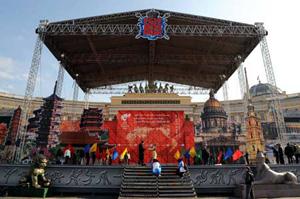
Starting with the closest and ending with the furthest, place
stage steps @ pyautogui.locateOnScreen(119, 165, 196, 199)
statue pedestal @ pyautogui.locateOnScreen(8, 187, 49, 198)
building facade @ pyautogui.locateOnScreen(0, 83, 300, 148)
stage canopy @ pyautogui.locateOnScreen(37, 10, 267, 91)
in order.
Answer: stage steps @ pyautogui.locateOnScreen(119, 165, 196, 199), statue pedestal @ pyautogui.locateOnScreen(8, 187, 49, 198), stage canopy @ pyautogui.locateOnScreen(37, 10, 267, 91), building facade @ pyautogui.locateOnScreen(0, 83, 300, 148)

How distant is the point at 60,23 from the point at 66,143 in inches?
371

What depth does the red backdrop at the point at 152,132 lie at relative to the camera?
685 inches

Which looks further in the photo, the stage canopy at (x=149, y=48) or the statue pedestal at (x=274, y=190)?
the stage canopy at (x=149, y=48)

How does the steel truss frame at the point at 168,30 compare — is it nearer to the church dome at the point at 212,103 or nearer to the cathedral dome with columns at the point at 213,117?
the cathedral dome with columns at the point at 213,117

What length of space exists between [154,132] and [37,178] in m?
8.60

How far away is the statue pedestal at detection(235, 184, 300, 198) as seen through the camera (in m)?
10.4

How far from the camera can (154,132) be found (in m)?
17.8

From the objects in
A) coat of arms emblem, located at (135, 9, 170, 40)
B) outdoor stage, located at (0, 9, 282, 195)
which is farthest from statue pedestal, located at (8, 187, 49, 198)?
coat of arms emblem, located at (135, 9, 170, 40)

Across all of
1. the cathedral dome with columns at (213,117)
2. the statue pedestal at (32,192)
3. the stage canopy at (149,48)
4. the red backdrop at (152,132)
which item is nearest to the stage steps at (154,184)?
the statue pedestal at (32,192)

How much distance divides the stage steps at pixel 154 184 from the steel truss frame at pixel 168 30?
1180 cm

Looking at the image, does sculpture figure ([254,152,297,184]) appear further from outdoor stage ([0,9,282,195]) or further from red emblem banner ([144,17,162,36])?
red emblem banner ([144,17,162,36])

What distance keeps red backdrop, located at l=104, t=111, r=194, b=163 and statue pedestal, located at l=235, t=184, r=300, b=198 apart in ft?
23.2

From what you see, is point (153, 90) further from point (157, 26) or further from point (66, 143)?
point (66, 143)

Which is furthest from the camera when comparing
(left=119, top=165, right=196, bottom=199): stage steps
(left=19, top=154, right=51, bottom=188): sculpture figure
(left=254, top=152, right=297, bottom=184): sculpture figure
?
(left=19, top=154, right=51, bottom=188): sculpture figure
